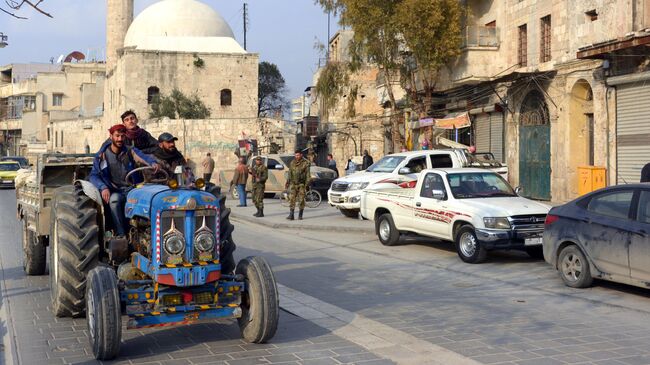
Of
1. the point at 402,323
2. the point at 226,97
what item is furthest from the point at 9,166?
the point at 402,323

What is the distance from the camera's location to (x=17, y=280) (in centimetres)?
1080

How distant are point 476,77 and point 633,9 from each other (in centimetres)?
804

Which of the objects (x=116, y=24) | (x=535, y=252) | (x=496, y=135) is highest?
(x=116, y=24)

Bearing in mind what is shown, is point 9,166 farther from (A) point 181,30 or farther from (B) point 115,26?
(B) point 115,26

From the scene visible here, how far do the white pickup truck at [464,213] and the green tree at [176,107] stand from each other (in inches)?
1547

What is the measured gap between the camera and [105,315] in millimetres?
6273

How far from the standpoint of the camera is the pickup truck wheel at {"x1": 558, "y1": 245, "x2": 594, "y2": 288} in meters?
10.1

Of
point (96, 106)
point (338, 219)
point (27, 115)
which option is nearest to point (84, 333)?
point (338, 219)

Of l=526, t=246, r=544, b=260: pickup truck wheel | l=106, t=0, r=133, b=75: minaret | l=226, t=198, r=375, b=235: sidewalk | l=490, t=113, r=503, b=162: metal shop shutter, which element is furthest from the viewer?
l=106, t=0, r=133, b=75: minaret

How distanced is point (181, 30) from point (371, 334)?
55020 mm

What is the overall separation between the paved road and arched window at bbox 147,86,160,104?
43.0 meters

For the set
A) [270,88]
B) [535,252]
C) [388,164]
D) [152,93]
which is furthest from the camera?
[270,88]

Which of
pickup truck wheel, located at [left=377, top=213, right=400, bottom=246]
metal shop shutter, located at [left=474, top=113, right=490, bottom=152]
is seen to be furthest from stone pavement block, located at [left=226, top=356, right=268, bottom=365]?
Result: metal shop shutter, located at [left=474, top=113, right=490, bottom=152]

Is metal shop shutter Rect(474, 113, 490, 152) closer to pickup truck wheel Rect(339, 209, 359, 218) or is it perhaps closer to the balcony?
the balcony
